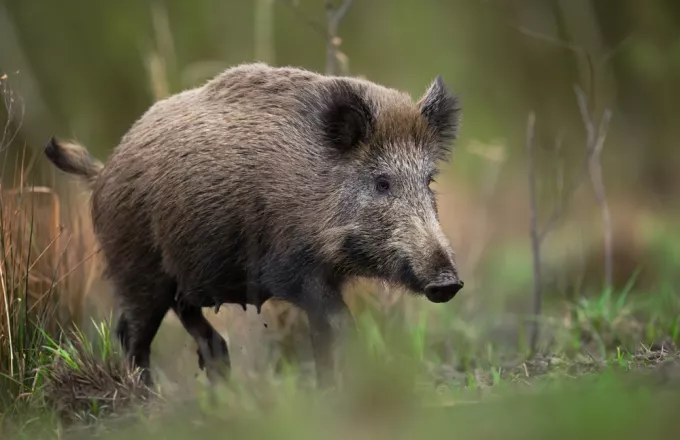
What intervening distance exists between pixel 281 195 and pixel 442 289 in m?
0.92

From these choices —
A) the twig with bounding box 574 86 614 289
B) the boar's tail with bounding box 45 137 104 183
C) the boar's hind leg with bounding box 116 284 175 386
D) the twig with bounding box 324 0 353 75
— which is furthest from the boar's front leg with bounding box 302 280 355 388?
the twig with bounding box 574 86 614 289

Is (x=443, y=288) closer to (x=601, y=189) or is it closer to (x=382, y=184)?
(x=382, y=184)

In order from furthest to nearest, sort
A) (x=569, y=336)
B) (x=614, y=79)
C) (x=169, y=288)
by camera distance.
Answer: (x=614, y=79) < (x=569, y=336) < (x=169, y=288)

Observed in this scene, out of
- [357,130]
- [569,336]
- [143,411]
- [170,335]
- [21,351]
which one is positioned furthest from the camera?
[170,335]

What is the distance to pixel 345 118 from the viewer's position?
468 centimetres

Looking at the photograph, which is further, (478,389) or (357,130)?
(357,130)

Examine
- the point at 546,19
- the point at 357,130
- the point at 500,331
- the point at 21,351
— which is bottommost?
the point at 500,331

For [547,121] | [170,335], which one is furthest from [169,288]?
[547,121]

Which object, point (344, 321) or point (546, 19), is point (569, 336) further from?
point (546, 19)

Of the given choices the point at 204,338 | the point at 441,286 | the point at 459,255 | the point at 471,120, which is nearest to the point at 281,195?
the point at 441,286

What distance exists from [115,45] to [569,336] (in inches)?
350

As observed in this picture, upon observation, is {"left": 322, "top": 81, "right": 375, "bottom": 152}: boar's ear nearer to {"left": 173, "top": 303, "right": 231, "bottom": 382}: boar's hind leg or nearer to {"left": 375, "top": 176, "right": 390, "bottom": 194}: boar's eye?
{"left": 375, "top": 176, "right": 390, "bottom": 194}: boar's eye

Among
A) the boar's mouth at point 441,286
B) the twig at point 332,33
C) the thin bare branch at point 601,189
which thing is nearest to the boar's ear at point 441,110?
the boar's mouth at point 441,286

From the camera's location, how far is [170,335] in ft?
22.1
